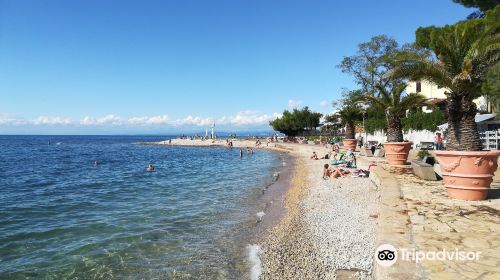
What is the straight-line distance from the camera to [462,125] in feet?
27.2

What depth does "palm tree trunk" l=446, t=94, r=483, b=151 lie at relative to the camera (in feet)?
26.6

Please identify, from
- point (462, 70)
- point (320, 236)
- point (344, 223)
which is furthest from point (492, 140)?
point (320, 236)

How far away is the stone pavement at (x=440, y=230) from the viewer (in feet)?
13.8

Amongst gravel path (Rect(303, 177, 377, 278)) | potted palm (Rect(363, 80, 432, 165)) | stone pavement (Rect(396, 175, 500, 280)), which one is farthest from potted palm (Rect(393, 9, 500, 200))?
potted palm (Rect(363, 80, 432, 165))

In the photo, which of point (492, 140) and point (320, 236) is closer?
point (320, 236)

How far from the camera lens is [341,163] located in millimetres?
20000

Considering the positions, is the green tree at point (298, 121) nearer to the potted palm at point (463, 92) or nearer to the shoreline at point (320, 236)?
the shoreline at point (320, 236)

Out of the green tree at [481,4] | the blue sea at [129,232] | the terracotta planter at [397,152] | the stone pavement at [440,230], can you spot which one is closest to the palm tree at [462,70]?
the stone pavement at [440,230]

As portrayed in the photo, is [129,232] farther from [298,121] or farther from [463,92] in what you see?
[298,121]

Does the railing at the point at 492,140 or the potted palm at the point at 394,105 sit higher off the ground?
the potted palm at the point at 394,105

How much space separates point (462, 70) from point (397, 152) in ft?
25.8

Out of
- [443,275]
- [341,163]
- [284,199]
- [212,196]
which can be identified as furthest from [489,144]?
[443,275]

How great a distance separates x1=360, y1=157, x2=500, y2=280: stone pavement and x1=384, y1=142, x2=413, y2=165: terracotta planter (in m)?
6.49

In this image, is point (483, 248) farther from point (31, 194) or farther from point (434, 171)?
point (31, 194)
